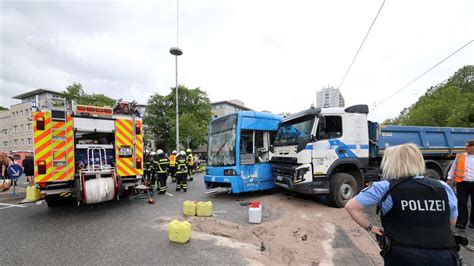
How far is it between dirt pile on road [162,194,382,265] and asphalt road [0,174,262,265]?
0.34m

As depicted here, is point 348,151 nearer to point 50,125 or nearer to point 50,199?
point 50,125

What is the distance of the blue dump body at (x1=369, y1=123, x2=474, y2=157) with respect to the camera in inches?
258

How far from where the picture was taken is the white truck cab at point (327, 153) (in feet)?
18.9

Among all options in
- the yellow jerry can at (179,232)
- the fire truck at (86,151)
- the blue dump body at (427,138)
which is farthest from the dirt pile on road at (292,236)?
the blue dump body at (427,138)

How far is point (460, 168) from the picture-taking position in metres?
4.48

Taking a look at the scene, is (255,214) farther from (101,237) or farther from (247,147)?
(101,237)

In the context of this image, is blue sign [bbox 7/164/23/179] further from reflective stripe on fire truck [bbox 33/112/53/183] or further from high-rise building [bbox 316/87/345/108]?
high-rise building [bbox 316/87/345/108]

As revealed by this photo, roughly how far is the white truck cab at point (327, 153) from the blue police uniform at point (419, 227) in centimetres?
408

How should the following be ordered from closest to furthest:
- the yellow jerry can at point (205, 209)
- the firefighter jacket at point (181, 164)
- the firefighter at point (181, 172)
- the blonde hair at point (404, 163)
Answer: the blonde hair at point (404, 163) → the yellow jerry can at point (205, 209) → the firefighter jacket at point (181, 164) → the firefighter at point (181, 172)

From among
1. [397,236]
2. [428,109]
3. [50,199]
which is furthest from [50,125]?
[428,109]

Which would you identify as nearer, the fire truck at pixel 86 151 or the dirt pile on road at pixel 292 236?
the dirt pile on road at pixel 292 236

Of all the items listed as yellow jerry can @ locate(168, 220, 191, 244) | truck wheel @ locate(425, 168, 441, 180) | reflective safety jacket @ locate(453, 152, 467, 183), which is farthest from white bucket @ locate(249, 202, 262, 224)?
truck wheel @ locate(425, 168, 441, 180)

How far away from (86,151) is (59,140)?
2.83ft

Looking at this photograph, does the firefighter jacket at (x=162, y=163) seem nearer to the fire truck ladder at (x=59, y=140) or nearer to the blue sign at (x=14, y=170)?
the fire truck ladder at (x=59, y=140)
